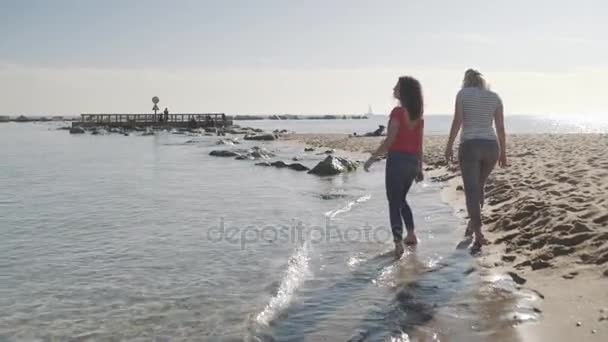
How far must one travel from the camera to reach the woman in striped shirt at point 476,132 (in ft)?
21.1

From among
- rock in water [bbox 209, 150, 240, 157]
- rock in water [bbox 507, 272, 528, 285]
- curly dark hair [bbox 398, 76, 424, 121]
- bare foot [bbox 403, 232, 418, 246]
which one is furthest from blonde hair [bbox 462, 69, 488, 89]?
rock in water [bbox 209, 150, 240, 157]

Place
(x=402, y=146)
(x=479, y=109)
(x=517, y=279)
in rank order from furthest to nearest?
1. (x=402, y=146)
2. (x=479, y=109)
3. (x=517, y=279)

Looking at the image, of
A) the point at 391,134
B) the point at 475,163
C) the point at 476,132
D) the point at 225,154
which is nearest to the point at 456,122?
the point at 476,132

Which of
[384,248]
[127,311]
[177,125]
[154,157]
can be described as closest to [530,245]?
[384,248]

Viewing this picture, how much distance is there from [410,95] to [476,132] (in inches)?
35.4

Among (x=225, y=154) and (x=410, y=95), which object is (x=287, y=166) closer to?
(x=225, y=154)

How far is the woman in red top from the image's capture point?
21.3 feet

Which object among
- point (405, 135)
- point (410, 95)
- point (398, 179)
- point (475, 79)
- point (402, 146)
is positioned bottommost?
point (398, 179)

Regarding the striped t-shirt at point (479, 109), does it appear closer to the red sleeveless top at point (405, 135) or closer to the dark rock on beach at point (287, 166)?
the red sleeveless top at point (405, 135)

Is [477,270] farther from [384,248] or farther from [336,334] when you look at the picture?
[336,334]

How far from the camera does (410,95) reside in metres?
6.48

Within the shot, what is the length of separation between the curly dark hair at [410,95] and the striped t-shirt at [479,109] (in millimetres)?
499

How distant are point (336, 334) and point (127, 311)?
1966mm

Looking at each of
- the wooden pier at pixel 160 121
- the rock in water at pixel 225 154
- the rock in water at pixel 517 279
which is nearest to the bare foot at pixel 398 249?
the rock in water at pixel 517 279
